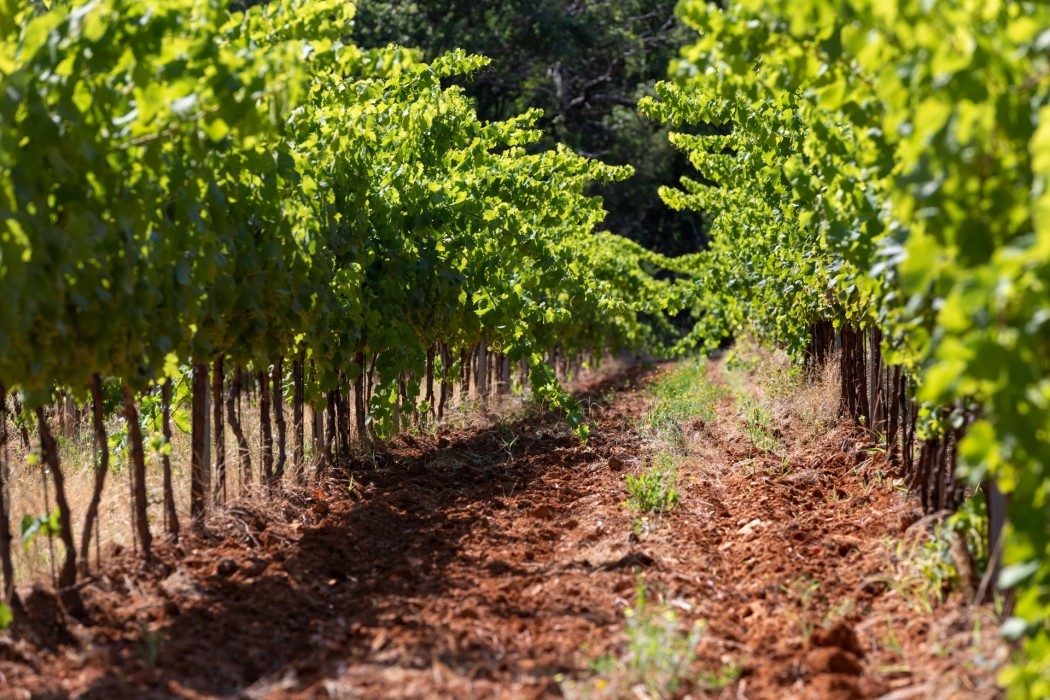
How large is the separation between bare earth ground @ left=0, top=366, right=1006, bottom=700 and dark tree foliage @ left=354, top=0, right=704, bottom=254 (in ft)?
73.3

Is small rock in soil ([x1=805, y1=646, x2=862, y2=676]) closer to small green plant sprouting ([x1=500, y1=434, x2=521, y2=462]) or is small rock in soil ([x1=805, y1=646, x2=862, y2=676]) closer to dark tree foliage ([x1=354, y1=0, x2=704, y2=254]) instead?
small green plant sprouting ([x1=500, y1=434, x2=521, y2=462])

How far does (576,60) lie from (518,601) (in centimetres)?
2861

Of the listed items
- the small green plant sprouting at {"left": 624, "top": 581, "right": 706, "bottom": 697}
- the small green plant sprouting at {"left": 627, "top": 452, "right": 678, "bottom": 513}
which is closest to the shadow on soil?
the small green plant sprouting at {"left": 624, "top": 581, "right": 706, "bottom": 697}

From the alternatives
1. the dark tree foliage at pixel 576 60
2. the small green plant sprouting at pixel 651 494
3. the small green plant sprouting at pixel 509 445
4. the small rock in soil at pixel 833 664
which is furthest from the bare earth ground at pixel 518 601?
the dark tree foliage at pixel 576 60

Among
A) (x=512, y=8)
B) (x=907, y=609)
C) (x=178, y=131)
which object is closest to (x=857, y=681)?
(x=907, y=609)

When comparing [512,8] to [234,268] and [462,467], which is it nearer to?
[462,467]

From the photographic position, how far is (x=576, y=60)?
3294cm

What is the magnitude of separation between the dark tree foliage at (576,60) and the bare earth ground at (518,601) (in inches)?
880

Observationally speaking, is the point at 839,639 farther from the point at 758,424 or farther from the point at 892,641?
the point at 758,424

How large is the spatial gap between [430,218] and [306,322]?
2228mm

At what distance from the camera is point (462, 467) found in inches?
392

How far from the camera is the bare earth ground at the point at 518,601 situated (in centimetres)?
450

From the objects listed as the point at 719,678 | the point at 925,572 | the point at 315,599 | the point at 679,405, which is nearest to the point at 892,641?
the point at 925,572

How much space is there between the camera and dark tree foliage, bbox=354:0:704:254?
97.8 feet
